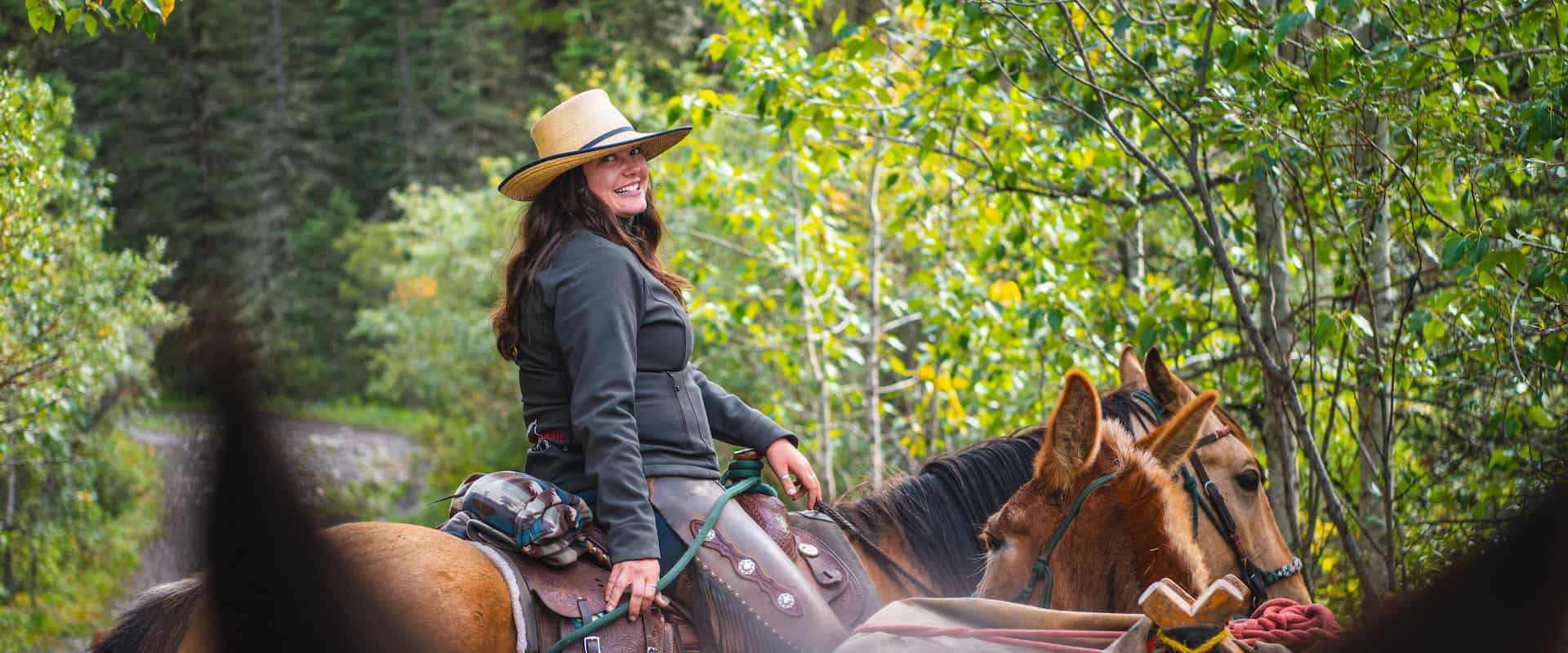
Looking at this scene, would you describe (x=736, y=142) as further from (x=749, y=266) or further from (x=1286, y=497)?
(x=1286, y=497)

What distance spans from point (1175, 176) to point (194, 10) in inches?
1258

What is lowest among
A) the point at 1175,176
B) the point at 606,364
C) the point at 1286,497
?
the point at 1286,497

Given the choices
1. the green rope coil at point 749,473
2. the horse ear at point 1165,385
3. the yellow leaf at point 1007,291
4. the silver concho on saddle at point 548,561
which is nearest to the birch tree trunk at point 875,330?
the yellow leaf at point 1007,291

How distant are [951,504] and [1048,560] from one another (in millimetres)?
934

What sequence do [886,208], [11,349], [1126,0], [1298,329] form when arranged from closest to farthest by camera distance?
[1298,329] < [1126,0] < [11,349] < [886,208]

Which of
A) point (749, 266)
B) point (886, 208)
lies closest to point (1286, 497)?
point (749, 266)

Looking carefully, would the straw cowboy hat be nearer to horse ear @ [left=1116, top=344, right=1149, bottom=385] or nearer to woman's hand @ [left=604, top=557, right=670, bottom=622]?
woman's hand @ [left=604, top=557, right=670, bottom=622]

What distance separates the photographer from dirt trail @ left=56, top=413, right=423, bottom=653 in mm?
2395

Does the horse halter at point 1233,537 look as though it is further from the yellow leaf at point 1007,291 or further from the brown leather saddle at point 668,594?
the yellow leaf at point 1007,291

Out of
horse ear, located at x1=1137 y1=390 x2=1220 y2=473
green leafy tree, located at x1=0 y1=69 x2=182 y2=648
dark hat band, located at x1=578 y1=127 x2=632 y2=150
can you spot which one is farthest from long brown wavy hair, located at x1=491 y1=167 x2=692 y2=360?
green leafy tree, located at x1=0 y1=69 x2=182 y2=648

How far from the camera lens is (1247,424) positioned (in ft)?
17.3

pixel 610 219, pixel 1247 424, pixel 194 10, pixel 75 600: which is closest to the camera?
pixel 610 219

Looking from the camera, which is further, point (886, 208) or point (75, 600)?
point (75, 600)

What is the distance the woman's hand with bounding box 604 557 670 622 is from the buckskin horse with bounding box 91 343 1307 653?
0.80ft
